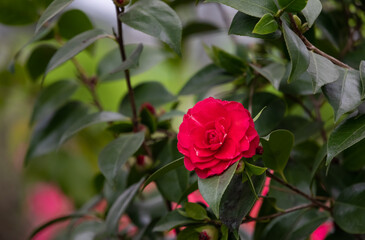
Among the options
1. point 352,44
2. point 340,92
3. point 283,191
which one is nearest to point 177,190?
point 283,191

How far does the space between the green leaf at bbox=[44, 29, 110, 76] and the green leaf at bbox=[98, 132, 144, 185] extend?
0.13 meters

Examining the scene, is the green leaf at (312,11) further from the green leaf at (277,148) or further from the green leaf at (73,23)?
the green leaf at (73,23)

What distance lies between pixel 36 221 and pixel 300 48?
2.04 m

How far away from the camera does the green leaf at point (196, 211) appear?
0.52 metres

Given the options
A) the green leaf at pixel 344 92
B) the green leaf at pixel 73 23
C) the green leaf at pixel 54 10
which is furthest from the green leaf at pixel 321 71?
the green leaf at pixel 73 23

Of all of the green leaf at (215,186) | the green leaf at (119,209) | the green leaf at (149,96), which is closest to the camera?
the green leaf at (215,186)

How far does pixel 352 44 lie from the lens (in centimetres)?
75

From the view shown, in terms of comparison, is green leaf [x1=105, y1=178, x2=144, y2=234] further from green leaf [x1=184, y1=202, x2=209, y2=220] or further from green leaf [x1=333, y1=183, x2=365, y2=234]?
green leaf [x1=333, y1=183, x2=365, y2=234]

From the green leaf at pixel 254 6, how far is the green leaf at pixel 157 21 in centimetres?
9

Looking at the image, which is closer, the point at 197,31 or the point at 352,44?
the point at 352,44

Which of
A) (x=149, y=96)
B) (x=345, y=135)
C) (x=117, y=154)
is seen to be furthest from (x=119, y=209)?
(x=345, y=135)

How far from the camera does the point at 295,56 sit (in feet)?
1.45

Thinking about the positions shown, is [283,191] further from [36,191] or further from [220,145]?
[36,191]

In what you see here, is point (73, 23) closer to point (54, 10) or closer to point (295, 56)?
point (54, 10)
